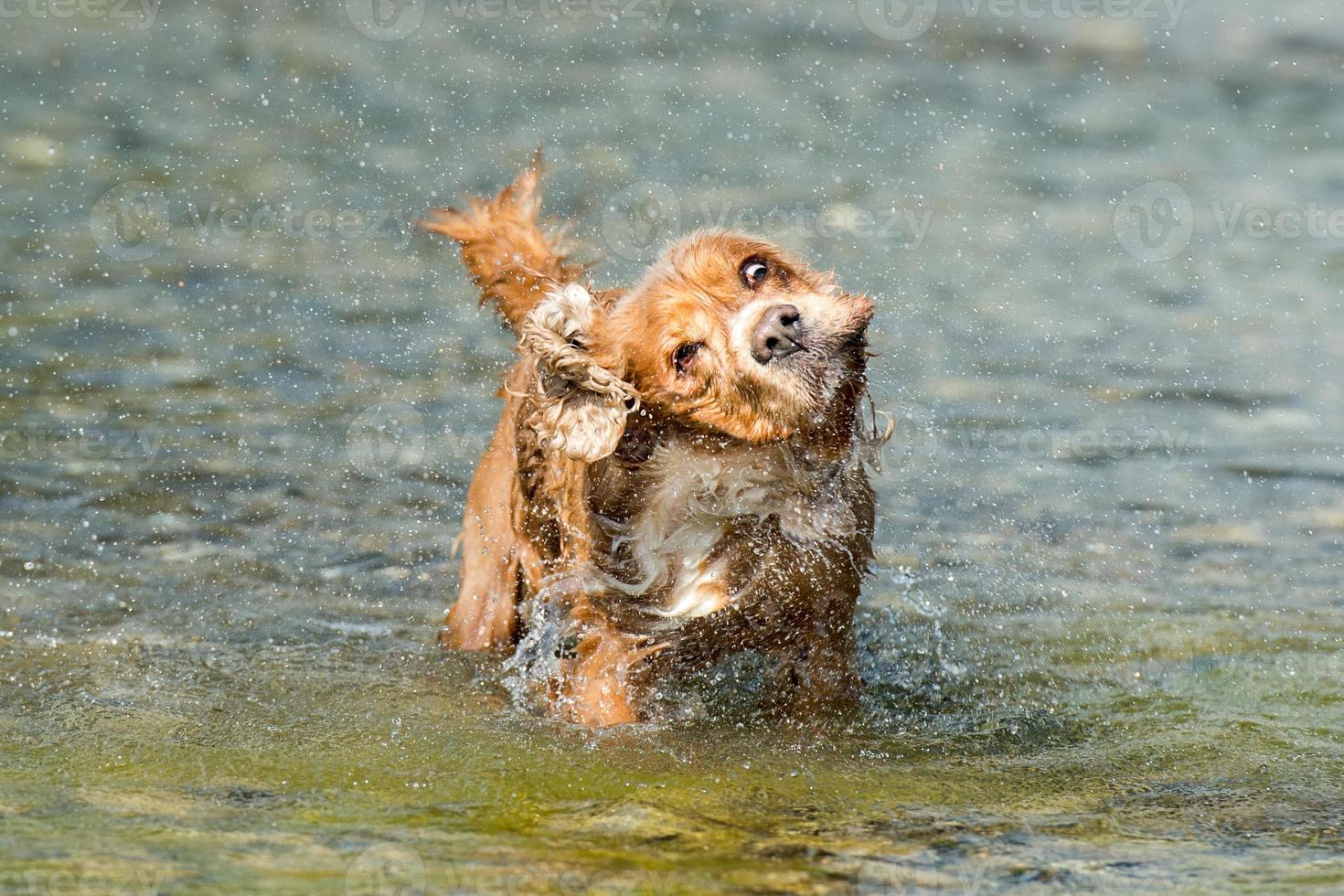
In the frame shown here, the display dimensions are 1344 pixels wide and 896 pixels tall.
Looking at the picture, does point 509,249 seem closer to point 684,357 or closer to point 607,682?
point 684,357

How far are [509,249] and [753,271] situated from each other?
160 cm

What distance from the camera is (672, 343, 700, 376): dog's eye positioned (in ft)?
15.2

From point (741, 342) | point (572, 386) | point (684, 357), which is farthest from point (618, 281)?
point (741, 342)

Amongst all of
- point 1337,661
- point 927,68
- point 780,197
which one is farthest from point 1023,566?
point 927,68

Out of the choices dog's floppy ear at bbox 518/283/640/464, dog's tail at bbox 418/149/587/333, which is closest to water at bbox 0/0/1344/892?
dog's floppy ear at bbox 518/283/640/464

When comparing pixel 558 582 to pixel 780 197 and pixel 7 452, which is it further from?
pixel 780 197

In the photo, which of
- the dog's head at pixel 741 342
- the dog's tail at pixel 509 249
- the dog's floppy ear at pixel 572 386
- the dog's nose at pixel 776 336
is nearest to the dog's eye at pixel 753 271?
the dog's head at pixel 741 342

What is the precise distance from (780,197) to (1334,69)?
6728 mm

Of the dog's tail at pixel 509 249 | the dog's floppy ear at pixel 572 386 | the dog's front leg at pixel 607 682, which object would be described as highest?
the dog's tail at pixel 509 249

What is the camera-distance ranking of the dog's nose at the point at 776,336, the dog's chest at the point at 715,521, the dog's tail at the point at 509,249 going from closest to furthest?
the dog's nose at the point at 776,336, the dog's chest at the point at 715,521, the dog's tail at the point at 509,249

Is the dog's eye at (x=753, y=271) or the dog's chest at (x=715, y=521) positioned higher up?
the dog's eye at (x=753, y=271)

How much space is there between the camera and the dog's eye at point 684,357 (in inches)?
183

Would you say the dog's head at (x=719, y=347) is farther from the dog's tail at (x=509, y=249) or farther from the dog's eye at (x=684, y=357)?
the dog's tail at (x=509, y=249)

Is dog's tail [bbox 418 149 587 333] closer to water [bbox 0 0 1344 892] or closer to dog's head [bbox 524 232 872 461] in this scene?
dog's head [bbox 524 232 872 461]
